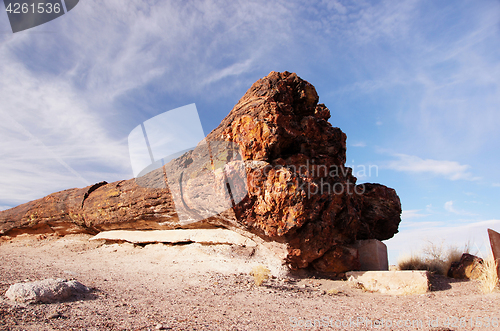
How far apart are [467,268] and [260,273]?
4416 mm

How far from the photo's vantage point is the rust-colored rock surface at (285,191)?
5.12 meters

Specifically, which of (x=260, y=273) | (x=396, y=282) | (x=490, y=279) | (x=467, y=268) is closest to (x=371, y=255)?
(x=396, y=282)

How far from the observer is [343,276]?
5.40 metres

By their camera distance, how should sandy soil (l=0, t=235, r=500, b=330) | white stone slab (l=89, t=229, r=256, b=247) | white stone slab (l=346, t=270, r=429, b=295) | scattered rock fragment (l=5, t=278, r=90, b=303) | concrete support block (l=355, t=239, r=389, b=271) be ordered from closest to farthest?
sandy soil (l=0, t=235, r=500, b=330) → scattered rock fragment (l=5, t=278, r=90, b=303) → white stone slab (l=346, t=270, r=429, b=295) → concrete support block (l=355, t=239, r=389, b=271) → white stone slab (l=89, t=229, r=256, b=247)

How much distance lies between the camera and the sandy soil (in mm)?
3055

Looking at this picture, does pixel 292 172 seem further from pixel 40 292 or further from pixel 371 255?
pixel 40 292

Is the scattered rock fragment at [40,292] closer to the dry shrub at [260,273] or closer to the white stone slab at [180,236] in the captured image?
the dry shrub at [260,273]

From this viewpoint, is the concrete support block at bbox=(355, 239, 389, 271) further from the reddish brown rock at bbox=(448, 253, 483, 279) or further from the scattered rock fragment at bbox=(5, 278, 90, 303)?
the scattered rock fragment at bbox=(5, 278, 90, 303)

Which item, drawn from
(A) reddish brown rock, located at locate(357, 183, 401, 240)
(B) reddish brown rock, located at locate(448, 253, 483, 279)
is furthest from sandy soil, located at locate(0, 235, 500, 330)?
(A) reddish brown rock, located at locate(357, 183, 401, 240)

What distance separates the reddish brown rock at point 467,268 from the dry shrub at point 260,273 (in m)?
4.04

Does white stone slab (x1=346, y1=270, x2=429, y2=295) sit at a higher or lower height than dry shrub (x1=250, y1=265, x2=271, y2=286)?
lower

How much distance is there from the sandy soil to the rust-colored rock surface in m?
0.69

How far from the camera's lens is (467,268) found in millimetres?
6020

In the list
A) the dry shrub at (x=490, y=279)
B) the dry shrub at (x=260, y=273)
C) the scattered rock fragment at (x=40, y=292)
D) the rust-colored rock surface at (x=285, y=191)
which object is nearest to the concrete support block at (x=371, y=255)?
the rust-colored rock surface at (x=285, y=191)
